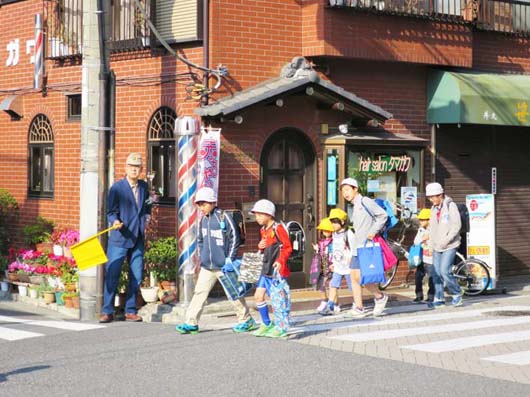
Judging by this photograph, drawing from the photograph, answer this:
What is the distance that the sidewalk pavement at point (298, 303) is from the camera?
1414cm

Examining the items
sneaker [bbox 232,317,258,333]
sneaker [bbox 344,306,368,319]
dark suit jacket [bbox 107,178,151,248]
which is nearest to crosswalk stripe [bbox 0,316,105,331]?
dark suit jacket [bbox 107,178,151,248]

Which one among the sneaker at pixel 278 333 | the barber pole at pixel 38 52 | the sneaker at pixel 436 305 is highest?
the barber pole at pixel 38 52

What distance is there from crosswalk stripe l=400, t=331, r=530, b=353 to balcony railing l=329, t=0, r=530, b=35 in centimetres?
671

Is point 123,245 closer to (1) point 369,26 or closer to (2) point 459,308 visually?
(2) point 459,308

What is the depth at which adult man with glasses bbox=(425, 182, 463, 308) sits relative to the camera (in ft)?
48.4

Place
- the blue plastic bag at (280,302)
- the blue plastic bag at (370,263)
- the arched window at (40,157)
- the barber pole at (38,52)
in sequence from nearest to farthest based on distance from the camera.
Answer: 1. the blue plastic bag at (280,302)
2. the blue plastic bag at (370,263)
3. the barber pole at (38,52)
4. the arched window at (40,157)

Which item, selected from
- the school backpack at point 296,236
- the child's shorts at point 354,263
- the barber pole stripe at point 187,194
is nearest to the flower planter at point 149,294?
the barber pole stripe at point 187,194

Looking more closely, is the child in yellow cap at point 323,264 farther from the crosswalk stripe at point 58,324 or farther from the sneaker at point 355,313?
the crosswalk stripe at point 58,324

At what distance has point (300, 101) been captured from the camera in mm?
16781

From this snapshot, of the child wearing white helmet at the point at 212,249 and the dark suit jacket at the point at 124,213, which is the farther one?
the dark suit jacket at the point at 124,213

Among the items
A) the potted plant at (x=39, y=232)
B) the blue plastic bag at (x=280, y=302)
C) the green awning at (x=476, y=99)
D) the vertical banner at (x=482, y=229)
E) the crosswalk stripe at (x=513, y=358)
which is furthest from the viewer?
the potted plant at (x=39, y=232)

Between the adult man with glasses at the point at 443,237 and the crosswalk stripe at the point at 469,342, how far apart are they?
2491 millimetres

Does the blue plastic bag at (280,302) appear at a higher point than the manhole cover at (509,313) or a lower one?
higher

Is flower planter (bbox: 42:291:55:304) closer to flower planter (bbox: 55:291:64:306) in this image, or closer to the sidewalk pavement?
flower planter (bbox: 55:291:64:306)
